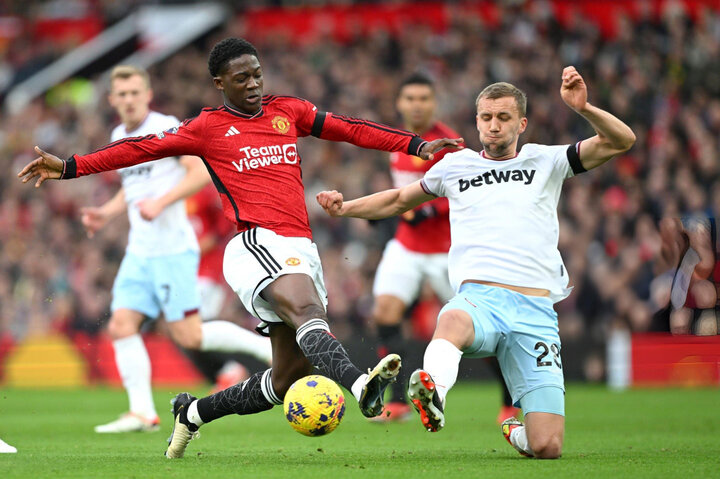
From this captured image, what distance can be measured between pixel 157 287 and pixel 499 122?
3.77 meters

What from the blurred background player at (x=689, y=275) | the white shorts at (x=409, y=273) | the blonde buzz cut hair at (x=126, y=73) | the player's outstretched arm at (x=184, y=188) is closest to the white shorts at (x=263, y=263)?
the player's outstretched arm at (x=184, y=188)

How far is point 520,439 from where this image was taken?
20.8 feet

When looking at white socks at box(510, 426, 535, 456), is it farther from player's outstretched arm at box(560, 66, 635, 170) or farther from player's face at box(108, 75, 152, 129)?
player's face at box(108, 75, 152, 129)

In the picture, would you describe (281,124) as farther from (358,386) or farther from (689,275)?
(689,275)

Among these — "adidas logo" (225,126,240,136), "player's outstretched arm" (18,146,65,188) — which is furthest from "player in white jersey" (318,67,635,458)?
"player's outstretched arm" (18,146,65,188)

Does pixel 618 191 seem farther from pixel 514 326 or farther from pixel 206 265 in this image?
pixel 514 326

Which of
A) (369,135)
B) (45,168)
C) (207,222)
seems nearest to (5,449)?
(45,168)

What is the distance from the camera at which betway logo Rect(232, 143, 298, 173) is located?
6.25m

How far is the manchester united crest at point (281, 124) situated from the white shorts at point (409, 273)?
144 inches

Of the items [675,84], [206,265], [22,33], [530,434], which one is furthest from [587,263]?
[22,33]

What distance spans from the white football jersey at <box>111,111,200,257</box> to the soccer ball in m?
3.70

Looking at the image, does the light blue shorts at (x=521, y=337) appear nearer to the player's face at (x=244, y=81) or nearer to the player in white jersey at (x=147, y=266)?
the player's face at (x=244, y=81)

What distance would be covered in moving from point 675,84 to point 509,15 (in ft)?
13.0

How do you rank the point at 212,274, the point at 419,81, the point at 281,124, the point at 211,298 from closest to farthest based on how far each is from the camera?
the point at 281,124 → the point at 419,81 → the point at 212,274 → the point at 211,298
